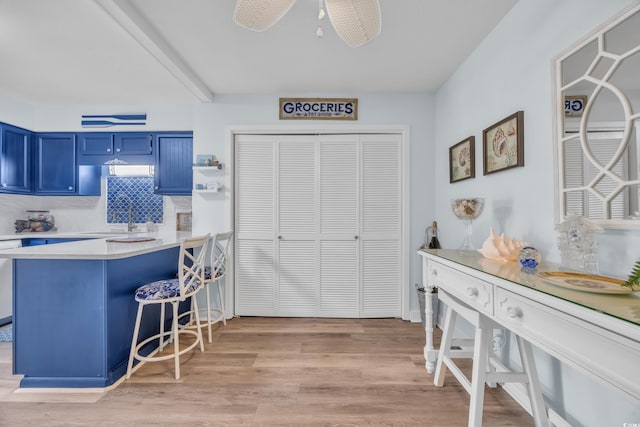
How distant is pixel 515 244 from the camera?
152 cm

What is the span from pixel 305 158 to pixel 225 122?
97 cm

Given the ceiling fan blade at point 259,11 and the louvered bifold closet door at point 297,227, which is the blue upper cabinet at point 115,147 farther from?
the ceiling fan blade at point 259,11

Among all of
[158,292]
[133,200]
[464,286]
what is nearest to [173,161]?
[133,200]

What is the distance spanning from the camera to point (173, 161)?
11.3ft

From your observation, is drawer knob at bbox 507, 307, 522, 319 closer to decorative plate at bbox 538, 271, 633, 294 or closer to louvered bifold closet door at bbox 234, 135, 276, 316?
decorative plate at bbox 538, 271, 633, 294

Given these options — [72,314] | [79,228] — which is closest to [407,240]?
[72,314]

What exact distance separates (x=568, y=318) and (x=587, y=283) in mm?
241

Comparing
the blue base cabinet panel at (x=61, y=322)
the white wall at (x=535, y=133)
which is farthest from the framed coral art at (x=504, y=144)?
the blue base cabinet panel at (x=61, y=322)

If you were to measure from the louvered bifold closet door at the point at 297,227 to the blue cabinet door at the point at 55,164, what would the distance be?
266cm

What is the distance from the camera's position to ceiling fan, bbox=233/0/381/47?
1324mm

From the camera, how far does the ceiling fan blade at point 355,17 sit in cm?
133

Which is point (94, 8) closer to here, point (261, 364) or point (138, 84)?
point (138, 84)

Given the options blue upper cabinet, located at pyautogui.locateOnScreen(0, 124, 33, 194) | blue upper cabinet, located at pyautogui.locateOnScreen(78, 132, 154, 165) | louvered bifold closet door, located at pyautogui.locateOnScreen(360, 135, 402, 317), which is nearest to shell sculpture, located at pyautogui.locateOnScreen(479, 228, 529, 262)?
louvered bifold closet door, located at pyautogui.locateOnScreen(360, 135, 402, 317)

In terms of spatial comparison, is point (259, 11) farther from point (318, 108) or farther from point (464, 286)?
point (318, 108)
